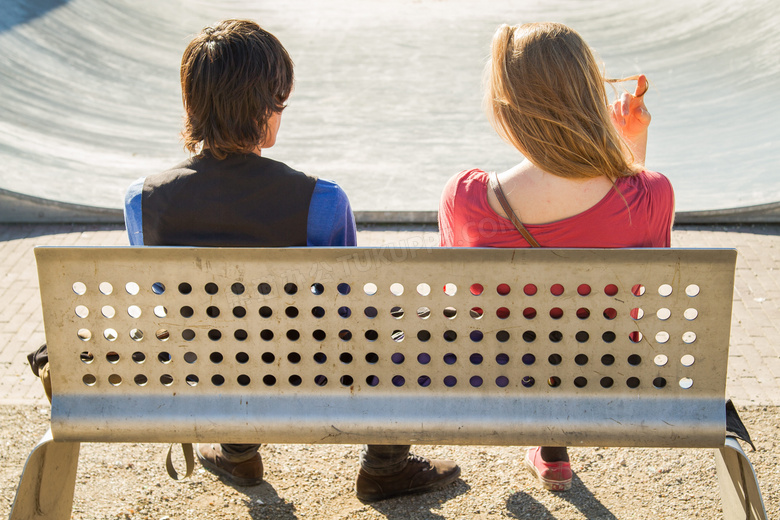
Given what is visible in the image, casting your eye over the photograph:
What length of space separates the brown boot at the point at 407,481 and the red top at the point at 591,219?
3.13 feet

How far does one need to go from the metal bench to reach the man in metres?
0.19

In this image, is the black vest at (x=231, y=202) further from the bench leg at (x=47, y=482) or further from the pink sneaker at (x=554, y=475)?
the pink sneaker at (x=554, y=475)

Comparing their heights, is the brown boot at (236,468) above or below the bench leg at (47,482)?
below

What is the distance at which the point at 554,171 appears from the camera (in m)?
1.98

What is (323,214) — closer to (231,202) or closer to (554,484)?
(231,202)

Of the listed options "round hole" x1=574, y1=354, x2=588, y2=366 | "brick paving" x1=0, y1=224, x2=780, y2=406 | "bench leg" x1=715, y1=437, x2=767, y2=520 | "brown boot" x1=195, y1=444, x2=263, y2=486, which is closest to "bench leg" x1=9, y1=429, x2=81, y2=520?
"brown boot" x1=195, y1=444, x2=263, y2=486

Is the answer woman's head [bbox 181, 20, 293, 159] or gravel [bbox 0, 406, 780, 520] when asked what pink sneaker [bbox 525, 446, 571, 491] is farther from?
woman's head [bbox 181, 20, 293, 159]

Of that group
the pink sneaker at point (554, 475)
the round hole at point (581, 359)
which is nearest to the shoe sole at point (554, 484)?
the pink sneaker at point (554, 475)

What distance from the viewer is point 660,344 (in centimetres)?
178

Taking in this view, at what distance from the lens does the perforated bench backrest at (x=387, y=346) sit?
5.72 feet

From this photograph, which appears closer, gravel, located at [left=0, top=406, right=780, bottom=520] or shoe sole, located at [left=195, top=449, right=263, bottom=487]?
gravel, located at [left=0, top=406, right=780, bottom=520]

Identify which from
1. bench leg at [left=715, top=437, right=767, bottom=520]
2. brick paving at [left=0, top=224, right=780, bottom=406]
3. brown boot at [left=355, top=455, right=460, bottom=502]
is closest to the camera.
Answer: bench leg at [left=715, top=437, right=767, bottom=520]

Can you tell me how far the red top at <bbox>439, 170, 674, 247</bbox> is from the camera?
201 cm

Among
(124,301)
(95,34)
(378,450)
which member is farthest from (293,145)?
(124,301)
